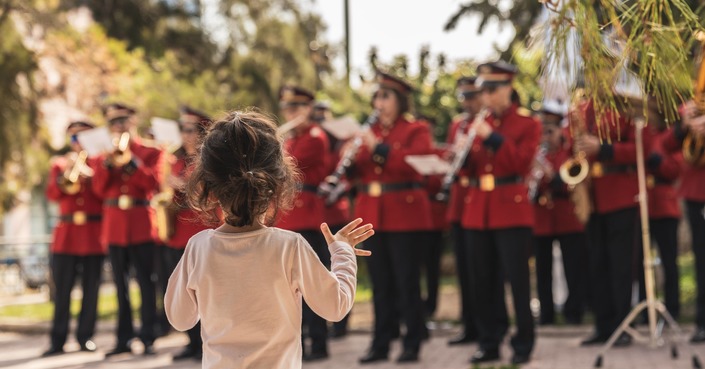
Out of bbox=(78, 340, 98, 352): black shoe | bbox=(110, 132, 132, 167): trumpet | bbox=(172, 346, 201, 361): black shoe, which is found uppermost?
bbox=(110, 132, 132, 167): trumpet

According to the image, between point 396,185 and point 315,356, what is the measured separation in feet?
5.37

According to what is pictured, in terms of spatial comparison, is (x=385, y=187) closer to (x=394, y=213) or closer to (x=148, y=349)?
(x=394, y=213)

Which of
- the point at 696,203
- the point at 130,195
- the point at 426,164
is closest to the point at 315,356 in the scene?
the point at 426,164

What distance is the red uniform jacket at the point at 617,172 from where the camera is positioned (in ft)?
28.7

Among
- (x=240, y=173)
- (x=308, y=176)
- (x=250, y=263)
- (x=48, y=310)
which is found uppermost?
(x=308, y=176)

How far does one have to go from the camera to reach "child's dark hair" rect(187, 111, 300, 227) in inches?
151

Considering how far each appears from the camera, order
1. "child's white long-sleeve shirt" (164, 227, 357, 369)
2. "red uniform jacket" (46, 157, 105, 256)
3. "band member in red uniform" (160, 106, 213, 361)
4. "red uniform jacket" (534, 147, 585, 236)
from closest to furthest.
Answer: "child's white long-sleeve shirt" (164, 227, 357, 369), "band member in red uniform" (160, 106, 213, 361), "red uniform jacket" (46, 157, 105, 256), "red uniform jacket" (534, 147, 585, 236)

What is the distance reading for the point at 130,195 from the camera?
34.3ft

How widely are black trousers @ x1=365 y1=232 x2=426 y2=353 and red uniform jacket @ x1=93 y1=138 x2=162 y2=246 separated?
2.49m

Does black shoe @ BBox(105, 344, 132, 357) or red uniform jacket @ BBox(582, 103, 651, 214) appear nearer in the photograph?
red uniform jacket @ BBox(582, 103, 651, 214)

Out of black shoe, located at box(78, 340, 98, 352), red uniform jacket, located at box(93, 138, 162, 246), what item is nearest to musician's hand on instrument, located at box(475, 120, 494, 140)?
red uniform jacket, located at box(93, 138, 162, 246)

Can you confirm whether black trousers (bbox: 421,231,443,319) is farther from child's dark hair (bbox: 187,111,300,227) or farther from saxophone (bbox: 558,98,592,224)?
child's dark hair (bbox: 187,111,300,227)

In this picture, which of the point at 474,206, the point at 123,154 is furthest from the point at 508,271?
the point at 123,154

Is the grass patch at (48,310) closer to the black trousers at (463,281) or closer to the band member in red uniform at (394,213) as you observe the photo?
the black trousers at (463,281)
